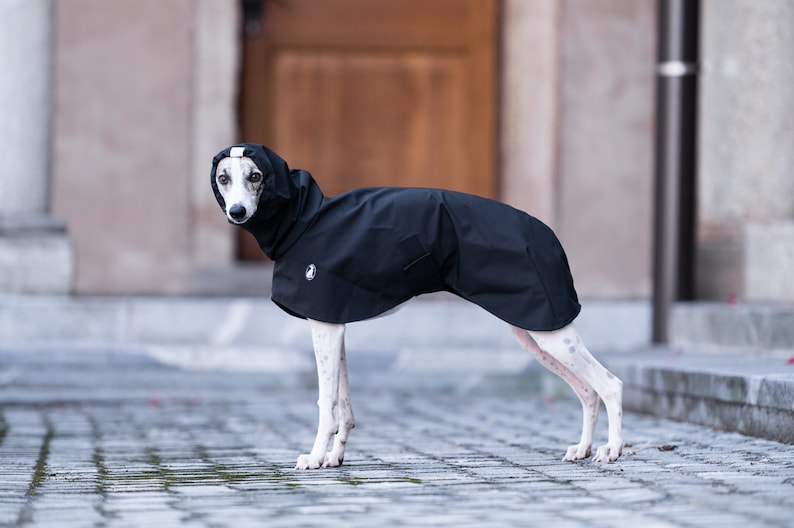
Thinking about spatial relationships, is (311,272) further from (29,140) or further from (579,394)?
(29,140)

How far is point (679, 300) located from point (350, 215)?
4239mm

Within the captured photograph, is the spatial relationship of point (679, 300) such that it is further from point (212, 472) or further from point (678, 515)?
point (678, 515)

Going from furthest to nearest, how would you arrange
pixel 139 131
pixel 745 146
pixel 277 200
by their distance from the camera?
pixel 139 131
pixel 745 146
pixel 277 200

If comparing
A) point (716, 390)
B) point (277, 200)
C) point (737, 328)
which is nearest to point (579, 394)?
point (716, 390)

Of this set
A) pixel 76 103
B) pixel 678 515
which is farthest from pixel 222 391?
pixel 678 515

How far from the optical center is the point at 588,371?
17.8 feet

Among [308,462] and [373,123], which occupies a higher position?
[373,123]

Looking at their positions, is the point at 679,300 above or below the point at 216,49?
below

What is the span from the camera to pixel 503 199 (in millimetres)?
11117

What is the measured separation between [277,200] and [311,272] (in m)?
0.31

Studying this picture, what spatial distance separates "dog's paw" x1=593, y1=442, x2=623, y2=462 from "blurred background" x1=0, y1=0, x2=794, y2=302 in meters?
4.62

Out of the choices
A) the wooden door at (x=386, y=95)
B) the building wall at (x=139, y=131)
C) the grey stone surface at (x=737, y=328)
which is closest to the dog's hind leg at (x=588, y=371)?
the grey stone surface at (x=737, y=328)

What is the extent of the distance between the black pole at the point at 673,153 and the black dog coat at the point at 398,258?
3.67 metres

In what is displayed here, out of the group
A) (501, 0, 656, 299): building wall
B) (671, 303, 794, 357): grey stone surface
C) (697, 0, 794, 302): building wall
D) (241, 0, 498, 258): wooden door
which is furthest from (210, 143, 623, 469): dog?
(241, 0, 498, 258): wooden door
